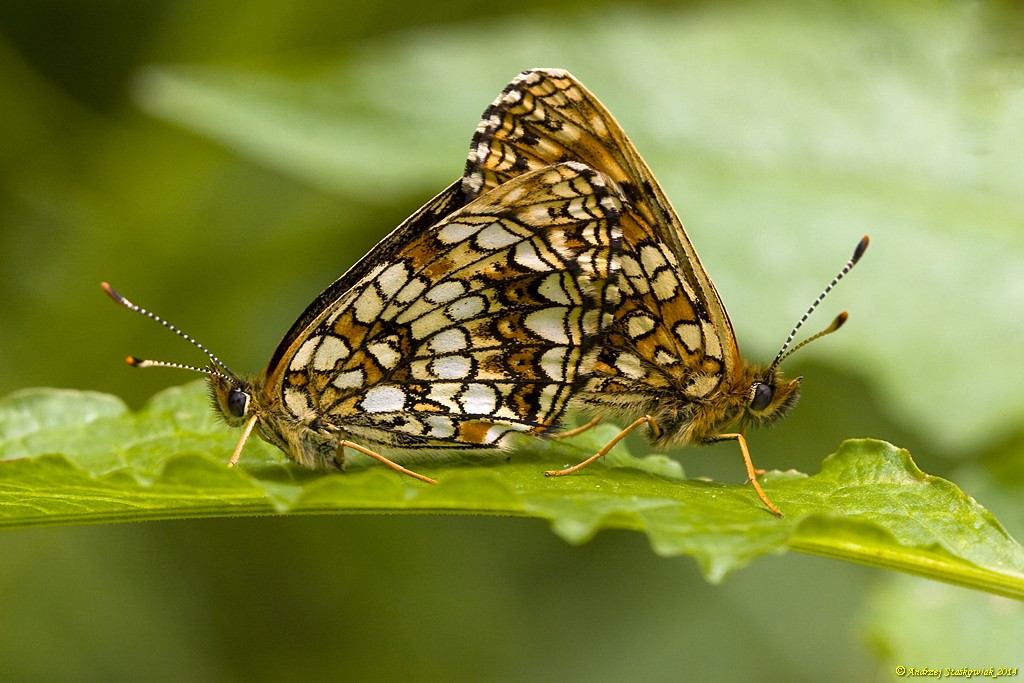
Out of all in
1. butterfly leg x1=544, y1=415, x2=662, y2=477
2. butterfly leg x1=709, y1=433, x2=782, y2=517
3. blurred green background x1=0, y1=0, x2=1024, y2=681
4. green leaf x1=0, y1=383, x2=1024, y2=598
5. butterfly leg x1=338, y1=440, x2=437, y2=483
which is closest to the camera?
green leaf x1=0, y1=383, x2=1024, y2=598

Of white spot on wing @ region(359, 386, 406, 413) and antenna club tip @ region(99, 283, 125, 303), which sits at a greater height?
antenna club tip @ region(99, 283, 125, 303)

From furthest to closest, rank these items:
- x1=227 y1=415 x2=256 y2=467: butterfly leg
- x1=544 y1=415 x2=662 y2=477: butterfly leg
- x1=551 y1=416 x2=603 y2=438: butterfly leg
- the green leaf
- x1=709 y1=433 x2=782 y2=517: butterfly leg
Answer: x1=551 y1=416 x2=603 y2=438: butterfly leg → x1=227 y1=415 x2=256 y2=467: butterfly leg → x1=544 y1=415 x2=662 y2=477: butterfly leg → x1=709 y1=433 x2=782 y2=517: butterfly leg → the green leaf

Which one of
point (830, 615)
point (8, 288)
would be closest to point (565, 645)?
point (830, 615)

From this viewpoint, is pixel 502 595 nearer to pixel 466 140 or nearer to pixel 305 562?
pixel 305 562

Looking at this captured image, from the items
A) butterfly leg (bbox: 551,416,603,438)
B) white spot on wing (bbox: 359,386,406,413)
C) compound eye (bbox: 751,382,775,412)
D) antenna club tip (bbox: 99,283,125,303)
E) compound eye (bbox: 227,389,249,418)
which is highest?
compound eye (bbox: 751,382,775,412)

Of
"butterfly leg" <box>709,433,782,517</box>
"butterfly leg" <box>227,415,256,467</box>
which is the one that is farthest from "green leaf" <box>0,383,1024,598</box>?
"butterfly leg" <box>227,415,256,467</box>

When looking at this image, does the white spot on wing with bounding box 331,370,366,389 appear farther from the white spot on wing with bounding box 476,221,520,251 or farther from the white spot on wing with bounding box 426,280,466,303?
the white spot on wing with bounding box 476,221,520,251

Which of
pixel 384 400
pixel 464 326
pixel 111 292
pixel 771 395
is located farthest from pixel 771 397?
pixel 111 292
